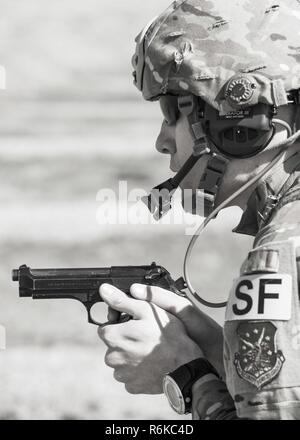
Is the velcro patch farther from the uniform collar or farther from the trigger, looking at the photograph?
the trigger

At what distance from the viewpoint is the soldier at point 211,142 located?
435 centimetres

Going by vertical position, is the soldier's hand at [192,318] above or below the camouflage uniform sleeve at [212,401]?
above

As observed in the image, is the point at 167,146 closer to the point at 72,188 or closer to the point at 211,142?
the point at 211,142

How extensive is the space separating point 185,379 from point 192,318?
26cm

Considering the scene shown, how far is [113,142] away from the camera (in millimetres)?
15398

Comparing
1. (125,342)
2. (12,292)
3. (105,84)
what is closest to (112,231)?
(12,292)

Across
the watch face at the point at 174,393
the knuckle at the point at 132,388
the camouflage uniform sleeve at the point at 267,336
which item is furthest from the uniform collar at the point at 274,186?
the knuckle at the point at 132,388

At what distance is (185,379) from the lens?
440 cm

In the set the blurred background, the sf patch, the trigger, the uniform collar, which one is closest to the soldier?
the uniform collar

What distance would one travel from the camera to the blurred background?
9.48 metres

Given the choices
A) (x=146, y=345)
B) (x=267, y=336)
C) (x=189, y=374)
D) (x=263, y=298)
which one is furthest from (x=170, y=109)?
(x=267, y=336)

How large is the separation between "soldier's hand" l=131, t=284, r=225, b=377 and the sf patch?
709 mm

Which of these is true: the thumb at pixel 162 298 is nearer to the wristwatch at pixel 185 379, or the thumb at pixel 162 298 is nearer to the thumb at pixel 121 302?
the thumb at pixel 121 302

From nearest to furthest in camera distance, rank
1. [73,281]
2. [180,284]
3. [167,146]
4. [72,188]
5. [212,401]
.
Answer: [212,401] → [167,146] → [180,284] → [73,281] → [72,188]
